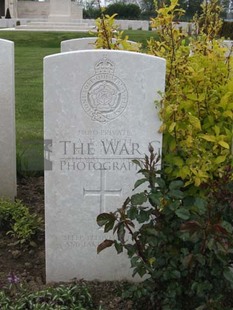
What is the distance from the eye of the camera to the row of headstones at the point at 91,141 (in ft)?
9.78

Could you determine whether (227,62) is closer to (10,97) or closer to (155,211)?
(155,211)

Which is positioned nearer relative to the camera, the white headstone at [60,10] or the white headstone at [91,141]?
the white headstone at [91,141]

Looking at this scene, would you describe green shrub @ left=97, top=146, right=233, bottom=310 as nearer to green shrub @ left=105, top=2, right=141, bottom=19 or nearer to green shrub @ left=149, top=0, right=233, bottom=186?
green shrub @ left=149, top=0, right=233, bottom=186

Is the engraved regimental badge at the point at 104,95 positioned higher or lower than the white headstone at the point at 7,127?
higher

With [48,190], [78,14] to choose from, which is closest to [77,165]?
[48,190]

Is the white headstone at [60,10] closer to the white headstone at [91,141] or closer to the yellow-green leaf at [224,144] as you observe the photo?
the white headstone at [91,141]

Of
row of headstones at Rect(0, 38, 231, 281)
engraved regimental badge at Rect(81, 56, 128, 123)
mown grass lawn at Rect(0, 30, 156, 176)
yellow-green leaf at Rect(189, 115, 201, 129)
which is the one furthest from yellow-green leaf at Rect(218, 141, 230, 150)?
mown grass lawn at Rect(0, 30, 156, 176)

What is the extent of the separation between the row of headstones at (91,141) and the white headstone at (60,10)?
30.0 meters

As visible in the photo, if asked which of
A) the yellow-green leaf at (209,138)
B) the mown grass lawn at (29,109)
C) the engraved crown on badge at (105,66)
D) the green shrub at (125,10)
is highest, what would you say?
the engraved crown on badge at (105,66)

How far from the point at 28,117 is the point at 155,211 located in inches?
219

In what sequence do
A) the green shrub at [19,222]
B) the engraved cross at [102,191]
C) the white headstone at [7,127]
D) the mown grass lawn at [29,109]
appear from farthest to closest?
1. the mown grass lawn at [29,109]
2. the white headstone at [7,127]
3. the green shrub at [19,222]
4. the engraved cross at [102,191]

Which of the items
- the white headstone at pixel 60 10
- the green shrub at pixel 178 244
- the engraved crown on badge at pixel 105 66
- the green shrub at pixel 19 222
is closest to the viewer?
the green shrub at pixel 178 244

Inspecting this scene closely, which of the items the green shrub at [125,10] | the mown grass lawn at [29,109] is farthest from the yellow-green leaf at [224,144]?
the green shrub at [125,10]

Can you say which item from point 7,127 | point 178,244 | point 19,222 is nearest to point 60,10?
point 7,127
